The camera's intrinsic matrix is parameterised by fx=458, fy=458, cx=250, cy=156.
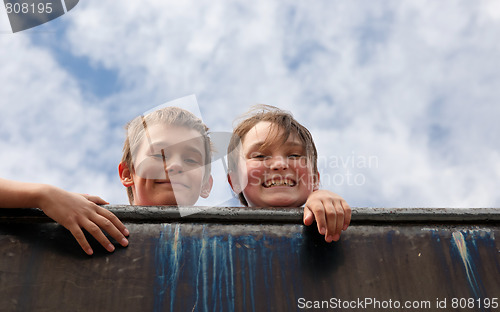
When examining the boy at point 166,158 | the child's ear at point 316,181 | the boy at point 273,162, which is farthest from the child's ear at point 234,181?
the child's ear at point 316,181

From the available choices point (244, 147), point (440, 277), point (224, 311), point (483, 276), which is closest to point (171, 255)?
point (224, 311)

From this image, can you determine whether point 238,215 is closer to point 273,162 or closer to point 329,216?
point 329,216

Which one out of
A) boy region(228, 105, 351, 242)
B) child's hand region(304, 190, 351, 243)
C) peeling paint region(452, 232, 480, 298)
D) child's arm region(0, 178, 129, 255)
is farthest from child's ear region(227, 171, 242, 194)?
peeling paint region(452, 232, 480, 298)

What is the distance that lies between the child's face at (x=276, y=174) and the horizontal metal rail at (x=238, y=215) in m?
0.80

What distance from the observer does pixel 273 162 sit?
2441 mm

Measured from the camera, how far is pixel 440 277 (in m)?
1.44

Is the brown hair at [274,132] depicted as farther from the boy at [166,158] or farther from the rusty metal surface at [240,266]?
the rusty metal surface at [240,266]

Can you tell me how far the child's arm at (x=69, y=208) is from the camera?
1.47 metres

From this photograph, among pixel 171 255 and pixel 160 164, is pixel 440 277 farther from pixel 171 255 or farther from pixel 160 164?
pixel 160 164

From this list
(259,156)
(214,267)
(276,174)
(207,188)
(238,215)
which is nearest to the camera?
(214,267)

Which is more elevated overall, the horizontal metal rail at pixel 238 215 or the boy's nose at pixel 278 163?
the boy's nose at pixel 278 163

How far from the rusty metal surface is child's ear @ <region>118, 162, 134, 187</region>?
3.95 feet

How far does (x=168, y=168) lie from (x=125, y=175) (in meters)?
0.48

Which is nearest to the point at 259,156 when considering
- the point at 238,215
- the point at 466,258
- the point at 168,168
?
the point at 168,168
